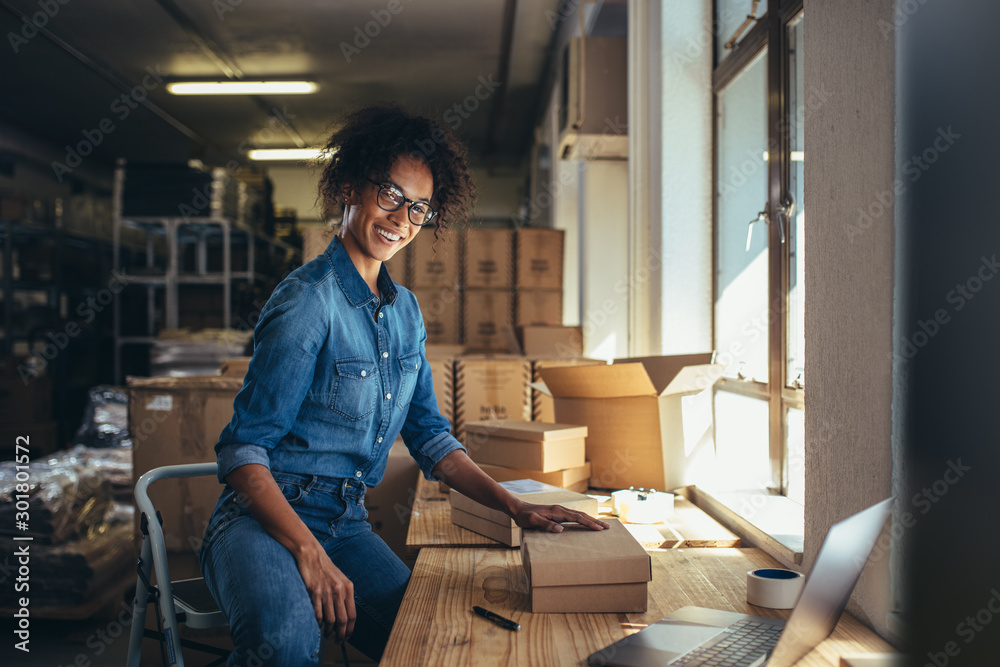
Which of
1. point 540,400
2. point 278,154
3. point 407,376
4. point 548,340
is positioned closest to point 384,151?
point 407,376

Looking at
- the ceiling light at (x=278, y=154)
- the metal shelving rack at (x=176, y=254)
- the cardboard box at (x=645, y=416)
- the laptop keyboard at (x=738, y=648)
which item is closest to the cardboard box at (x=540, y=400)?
the cardboard box at (x=645, y=416)

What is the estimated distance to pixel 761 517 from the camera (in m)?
1.69

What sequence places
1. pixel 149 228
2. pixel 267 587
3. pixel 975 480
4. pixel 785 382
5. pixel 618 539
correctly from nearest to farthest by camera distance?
pixel 975 480, pixel 267 587, pixel 618 539, pixel 785 382, pixel 149 228

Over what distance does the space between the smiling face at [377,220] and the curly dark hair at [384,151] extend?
0.9 inches

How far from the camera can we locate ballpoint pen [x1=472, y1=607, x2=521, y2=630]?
104 cm

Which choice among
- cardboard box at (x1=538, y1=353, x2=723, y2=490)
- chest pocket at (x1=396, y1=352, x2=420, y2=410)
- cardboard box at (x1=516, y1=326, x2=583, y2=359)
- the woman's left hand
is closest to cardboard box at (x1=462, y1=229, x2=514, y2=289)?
cardboard box at (x1=516, y1=326, x2=583, y2=359)

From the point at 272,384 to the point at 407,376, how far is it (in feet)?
1.17

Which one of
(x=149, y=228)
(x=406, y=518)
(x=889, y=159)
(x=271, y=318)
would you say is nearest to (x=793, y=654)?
(x=889, y=159)

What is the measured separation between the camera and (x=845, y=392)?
1.12 metres

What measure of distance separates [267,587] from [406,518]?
130 centimetres

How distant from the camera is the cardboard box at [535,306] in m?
4.92

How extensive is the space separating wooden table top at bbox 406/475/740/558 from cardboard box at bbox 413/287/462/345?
9.92ft

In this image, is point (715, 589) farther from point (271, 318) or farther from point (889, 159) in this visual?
point (271, 318)

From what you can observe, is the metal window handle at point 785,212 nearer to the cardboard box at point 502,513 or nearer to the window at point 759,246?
the window at point 759,246
